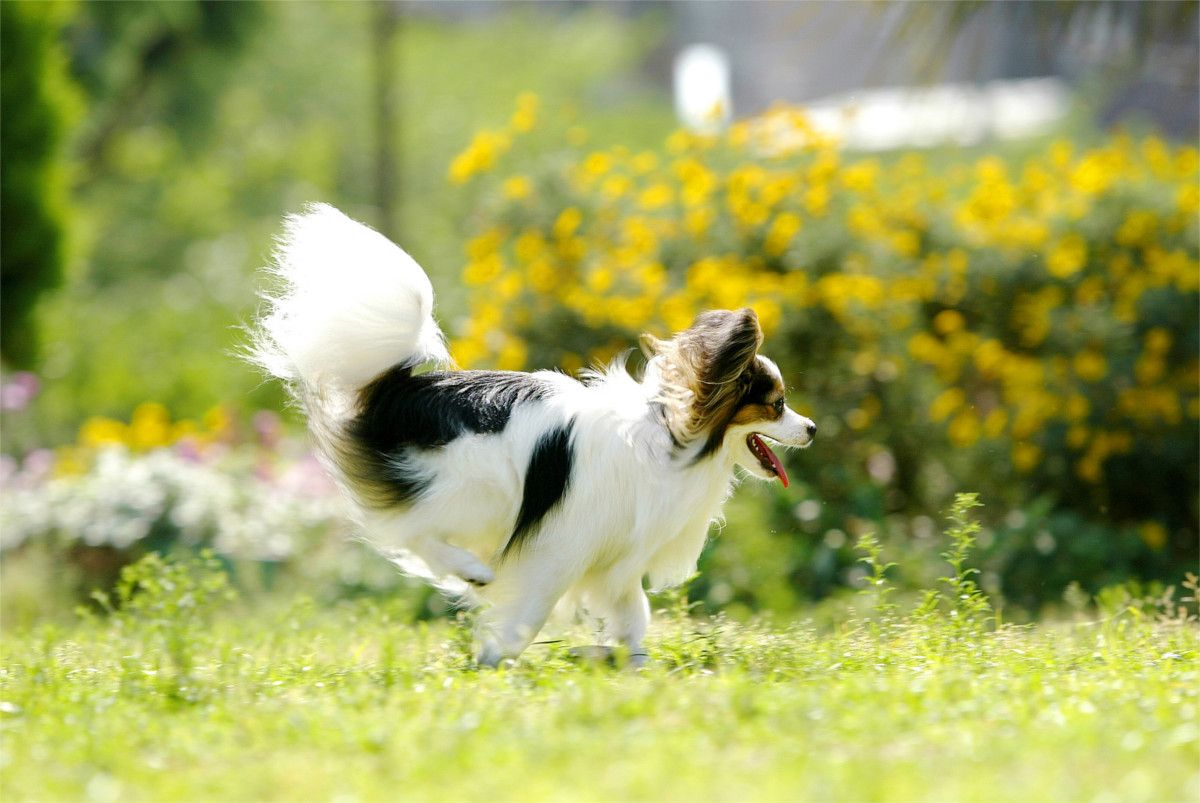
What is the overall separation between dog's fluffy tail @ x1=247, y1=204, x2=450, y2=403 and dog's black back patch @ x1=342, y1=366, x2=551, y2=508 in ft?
0.29

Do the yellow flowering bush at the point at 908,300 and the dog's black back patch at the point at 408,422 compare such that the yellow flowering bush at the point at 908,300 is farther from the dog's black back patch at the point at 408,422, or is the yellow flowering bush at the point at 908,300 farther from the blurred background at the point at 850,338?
the dog's black back patch at the point at 408,422

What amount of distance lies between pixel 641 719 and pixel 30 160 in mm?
10207

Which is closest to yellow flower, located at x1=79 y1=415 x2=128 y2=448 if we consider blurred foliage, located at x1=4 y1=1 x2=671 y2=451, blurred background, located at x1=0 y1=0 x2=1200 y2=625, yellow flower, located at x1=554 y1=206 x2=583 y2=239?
blurred background, located at x1=0 y1=0 x2=1200 y2=625

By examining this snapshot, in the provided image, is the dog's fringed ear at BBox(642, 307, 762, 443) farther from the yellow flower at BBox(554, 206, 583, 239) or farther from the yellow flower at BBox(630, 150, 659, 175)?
the yellow flower at BBox(630, 150, 659, 175)

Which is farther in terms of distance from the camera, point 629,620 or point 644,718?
point 629,620

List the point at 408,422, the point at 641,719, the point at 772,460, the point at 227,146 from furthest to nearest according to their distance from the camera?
the point at 227,146
the point at 772,460
the point at 408,422
the point at 641,719

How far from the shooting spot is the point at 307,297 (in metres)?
4.88

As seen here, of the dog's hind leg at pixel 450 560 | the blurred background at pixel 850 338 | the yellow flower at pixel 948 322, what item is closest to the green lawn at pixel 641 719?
the dog's hind leg at pixel 450 560

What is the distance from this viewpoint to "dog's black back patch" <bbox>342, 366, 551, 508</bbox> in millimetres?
4836

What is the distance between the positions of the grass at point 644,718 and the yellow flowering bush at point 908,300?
9.80 feet

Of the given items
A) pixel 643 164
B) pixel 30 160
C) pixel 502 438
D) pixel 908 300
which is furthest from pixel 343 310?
pixel 30 160

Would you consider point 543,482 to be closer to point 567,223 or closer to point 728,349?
point 728,349

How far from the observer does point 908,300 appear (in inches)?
336

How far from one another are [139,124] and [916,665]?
20.0 metres
